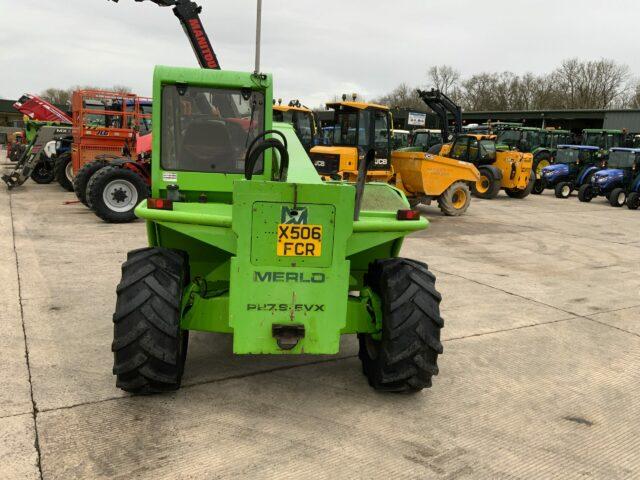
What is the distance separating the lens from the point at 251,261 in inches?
128

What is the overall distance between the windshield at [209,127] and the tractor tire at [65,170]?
38.9 ft

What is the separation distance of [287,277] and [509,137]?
71.4 ft

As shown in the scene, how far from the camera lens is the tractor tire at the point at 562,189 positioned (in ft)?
65.2

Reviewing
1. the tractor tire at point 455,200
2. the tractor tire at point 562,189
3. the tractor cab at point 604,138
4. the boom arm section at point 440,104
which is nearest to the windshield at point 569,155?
the tractor tire at point 562,189

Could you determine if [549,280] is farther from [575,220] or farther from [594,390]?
[575,220]

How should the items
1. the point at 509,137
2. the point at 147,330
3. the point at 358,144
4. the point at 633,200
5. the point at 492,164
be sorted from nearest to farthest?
the point at 147,330 → the point at 358,144 → the point at 633,200 → the point at 492,164 → the point at 509,137

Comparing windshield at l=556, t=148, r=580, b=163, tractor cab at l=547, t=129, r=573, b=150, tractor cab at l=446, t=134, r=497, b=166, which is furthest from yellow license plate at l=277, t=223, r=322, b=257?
tractor cab at l=547, t=129, r=573, b=150

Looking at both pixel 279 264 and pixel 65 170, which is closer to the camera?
pixel 279 264

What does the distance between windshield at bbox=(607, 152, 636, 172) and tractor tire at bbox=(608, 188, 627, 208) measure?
832 millimetres

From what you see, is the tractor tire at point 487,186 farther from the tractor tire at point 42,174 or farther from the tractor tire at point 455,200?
the tractor tire at point 42,174

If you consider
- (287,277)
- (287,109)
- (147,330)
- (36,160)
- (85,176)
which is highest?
(287,109)

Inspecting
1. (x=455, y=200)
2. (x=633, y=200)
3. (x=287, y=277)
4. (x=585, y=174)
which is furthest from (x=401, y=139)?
(x=287, y=277)

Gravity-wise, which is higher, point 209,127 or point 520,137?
point 520,137

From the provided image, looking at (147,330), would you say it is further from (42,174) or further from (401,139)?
(401,139)
